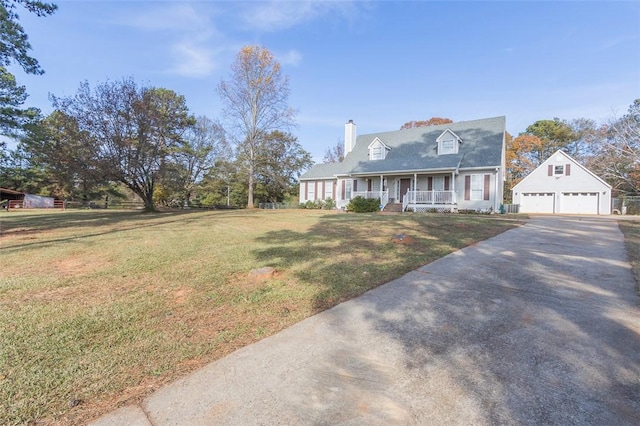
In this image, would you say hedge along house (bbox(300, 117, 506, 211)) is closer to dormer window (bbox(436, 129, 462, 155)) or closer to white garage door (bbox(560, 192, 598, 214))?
dormer window (bbox(436, 129, 462, 155))

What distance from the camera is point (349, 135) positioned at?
90.7ft

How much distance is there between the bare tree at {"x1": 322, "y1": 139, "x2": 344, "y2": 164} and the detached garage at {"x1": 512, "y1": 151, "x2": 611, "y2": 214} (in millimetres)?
24233

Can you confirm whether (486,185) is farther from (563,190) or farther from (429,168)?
(563,190)

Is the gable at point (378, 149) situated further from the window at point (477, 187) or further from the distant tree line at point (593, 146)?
the distant tree line at point (593, 146)

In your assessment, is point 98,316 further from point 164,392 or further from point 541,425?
point 541,425

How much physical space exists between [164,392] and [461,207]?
21240mm

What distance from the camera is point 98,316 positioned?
342 cm

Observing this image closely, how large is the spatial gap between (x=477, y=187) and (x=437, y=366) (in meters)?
20.2

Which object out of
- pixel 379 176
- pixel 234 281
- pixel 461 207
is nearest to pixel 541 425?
pixel 234 281

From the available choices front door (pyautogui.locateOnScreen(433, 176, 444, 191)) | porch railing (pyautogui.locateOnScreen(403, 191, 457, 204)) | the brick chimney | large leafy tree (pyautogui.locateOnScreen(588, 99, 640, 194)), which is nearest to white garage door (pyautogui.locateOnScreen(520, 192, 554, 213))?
large leafy tree (pyautogui.locateOnScreen(588, 99, 640, 194))

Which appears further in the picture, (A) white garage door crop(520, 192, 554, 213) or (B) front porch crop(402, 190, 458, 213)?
(A) white garage door crop(520, 192, 554, 213)

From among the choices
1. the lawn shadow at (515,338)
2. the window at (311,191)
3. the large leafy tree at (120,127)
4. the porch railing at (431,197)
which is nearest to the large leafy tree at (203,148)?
the window at (311,191)

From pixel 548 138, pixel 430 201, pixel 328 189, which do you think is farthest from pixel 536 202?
pixel 548 138

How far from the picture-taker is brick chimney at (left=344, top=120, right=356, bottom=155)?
27.5m
